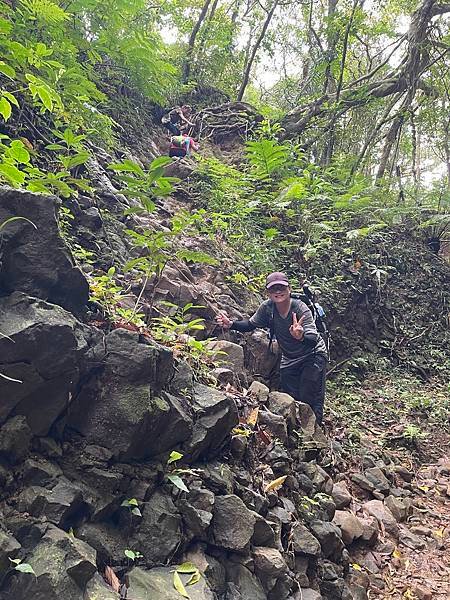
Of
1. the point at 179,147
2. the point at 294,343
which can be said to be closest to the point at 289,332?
the point at 294,343

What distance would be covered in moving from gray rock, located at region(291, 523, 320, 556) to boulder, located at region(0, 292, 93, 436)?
7.16 feet

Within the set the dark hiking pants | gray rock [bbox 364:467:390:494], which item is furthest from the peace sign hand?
gray rock [bbox 364:467:390:494]

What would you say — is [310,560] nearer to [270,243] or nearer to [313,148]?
[270,243]

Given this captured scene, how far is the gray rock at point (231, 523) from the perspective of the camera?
3.08 metres

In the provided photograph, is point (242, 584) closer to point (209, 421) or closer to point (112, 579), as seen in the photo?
point (112, 579)

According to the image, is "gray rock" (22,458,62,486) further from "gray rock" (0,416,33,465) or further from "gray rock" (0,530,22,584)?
"gray rock" (0,530,22,584)

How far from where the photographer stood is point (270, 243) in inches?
351

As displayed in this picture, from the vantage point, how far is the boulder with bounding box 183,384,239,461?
3334 mm

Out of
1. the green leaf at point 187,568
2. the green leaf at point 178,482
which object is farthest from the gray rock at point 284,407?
the green leaf at point 187,568

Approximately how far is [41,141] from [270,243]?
4.74m

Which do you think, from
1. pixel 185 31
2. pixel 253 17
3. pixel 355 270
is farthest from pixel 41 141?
pixel 253 17

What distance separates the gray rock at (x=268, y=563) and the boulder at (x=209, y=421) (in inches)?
30.2

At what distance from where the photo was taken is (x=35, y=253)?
302 cm

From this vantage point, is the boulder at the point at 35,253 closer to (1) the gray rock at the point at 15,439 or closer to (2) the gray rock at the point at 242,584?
(1) the gray rock at the point at 15,439
